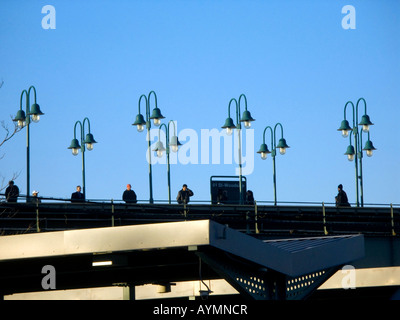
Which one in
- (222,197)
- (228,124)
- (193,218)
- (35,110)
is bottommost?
(193,218)

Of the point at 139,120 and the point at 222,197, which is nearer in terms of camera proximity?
the point at 222,197

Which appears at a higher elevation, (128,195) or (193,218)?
(128,195)

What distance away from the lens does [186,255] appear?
21578mm

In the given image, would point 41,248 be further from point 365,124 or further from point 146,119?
point 365,124

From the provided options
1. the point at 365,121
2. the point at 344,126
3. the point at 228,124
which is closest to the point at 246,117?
the point at 228,124

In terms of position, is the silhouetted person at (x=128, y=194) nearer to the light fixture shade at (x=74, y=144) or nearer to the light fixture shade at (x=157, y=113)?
the light fixture shade at (x=157, y=113)

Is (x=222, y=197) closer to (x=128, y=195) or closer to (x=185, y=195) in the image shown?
(x=185, y=195)

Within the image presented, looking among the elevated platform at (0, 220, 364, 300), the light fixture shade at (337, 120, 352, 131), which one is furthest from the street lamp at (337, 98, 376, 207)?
the elevated platform at (0, 220, 364, 300)

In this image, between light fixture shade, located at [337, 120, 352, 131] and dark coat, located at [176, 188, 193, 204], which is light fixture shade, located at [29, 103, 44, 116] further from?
light fixture shade, located at [337, 120, 352, 131]

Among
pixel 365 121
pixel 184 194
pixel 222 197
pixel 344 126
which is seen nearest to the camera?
pixel 184 194

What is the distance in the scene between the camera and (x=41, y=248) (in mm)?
19891

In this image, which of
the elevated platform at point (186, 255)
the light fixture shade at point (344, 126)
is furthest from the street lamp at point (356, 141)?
the elevated platform at point (186, 255)

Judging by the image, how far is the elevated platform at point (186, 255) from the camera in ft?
61.1

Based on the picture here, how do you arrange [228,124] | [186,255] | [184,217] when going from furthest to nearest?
[228,124], [184,217], [186,255]
